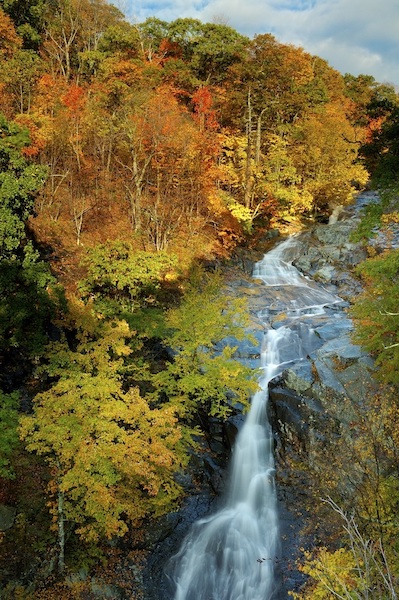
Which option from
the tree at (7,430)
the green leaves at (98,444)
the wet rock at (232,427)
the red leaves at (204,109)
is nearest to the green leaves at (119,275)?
the green leaves at (98,444)

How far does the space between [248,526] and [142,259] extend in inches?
456

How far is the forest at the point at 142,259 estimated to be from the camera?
10.7 meters

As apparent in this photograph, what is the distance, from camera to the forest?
10688 mm

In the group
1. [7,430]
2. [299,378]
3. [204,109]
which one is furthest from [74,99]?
[7,430]

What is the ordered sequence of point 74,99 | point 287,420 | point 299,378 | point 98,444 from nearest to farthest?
point 98,444
point 287,420
point 299,378
point 74,99

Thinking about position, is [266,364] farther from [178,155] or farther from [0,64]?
[0,64]

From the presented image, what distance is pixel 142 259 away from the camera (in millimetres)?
17391

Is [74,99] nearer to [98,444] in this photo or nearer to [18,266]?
[18,266]

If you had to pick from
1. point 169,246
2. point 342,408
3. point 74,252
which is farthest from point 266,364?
point 74,252

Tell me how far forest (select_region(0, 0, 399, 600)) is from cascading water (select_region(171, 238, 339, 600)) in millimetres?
1560

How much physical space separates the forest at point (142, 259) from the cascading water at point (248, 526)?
1560 millimetres

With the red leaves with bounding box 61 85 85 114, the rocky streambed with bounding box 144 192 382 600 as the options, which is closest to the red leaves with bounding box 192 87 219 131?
the red leaves with bounding box 61 85 85 114

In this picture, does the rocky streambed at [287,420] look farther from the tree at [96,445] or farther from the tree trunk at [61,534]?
the tree trunk at [61,534]

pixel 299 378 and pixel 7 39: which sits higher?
pixel 7 39
